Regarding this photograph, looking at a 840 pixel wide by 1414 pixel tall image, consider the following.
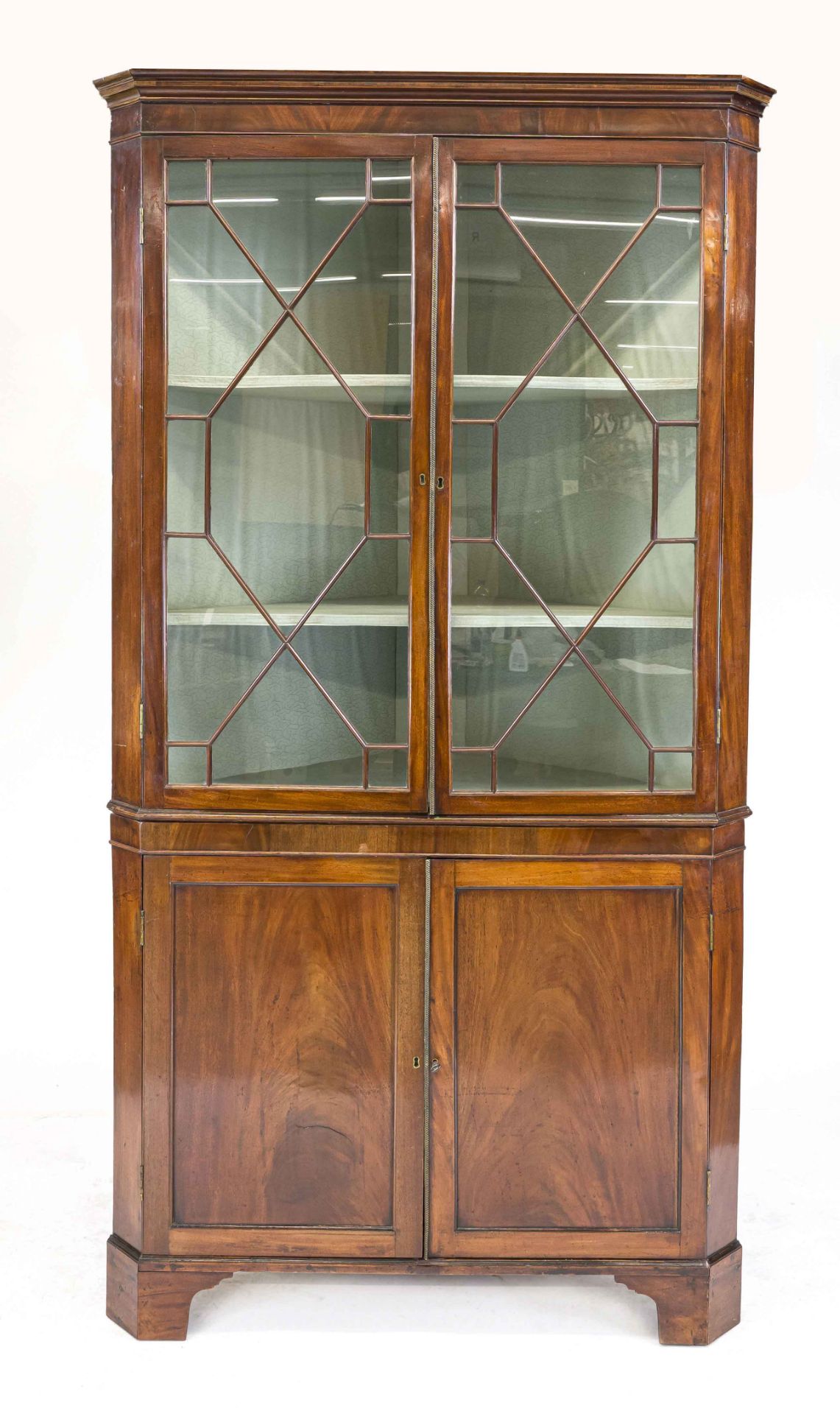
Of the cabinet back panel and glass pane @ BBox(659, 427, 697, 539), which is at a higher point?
glass pane @ BBox(659, 427, 697, 539)

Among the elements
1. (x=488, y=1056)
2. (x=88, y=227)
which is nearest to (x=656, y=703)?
(x=488, y=1056)

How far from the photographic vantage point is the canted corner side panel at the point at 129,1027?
2.54 m

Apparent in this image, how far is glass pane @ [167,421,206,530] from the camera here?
8.17 ft

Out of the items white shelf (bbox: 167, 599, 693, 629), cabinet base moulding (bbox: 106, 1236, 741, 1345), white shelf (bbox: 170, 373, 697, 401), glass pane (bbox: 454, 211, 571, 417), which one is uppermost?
glass pane (bbox: 454, 211, 571, 417)

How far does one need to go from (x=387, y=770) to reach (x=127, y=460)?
713 millimetres

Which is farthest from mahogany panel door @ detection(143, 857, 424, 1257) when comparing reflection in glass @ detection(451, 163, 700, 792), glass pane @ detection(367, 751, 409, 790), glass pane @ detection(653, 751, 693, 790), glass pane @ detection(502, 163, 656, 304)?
glass pane @ detection(502, 163, 656, 304)

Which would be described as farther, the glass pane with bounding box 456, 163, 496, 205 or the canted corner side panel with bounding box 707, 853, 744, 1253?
the canted corner side panel with bounding box 707, 853, 744, 1253

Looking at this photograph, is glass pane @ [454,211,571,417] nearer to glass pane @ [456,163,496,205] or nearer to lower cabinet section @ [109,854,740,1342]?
glass pane @ [456,163,496,205]

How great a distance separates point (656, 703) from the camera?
253 cm

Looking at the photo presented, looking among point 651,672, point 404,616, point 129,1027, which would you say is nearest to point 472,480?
point 404,616

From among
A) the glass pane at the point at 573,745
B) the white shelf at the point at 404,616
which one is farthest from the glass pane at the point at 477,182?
the glass pane at the point at 573,745

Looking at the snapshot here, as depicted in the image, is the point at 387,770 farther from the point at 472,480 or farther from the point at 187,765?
the point at 472,480

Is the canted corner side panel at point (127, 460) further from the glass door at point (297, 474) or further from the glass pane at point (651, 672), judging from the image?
the glass pane at point (651, 672)

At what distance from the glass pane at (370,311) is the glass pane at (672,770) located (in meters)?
0.76
